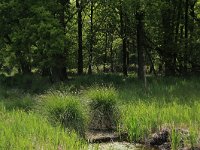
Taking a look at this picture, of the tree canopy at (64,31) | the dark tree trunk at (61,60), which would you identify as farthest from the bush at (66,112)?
the dark tree trunk at (61,60)

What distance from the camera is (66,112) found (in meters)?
11.9

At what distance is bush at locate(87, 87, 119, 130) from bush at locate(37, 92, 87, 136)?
892 mm

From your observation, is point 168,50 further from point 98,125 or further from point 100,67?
point 100,67

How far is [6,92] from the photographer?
20719mm

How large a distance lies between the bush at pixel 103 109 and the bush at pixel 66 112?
892 mm

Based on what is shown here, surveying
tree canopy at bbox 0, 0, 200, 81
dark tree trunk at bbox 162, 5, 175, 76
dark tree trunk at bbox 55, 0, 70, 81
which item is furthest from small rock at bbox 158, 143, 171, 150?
dark tree trunk at bbox 162, 5, 175, 76

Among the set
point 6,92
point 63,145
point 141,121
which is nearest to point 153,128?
point 141,121

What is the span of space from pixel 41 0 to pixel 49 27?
6.54ft

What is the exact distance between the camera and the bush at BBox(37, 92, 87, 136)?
38.8 feet

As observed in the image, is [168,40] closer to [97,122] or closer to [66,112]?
[97,122]

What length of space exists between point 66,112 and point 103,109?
1.48m

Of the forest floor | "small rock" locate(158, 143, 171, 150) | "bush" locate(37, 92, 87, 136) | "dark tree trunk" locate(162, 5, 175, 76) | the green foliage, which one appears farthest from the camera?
"dark tree trunk" locate(162, 5, 175, 76)

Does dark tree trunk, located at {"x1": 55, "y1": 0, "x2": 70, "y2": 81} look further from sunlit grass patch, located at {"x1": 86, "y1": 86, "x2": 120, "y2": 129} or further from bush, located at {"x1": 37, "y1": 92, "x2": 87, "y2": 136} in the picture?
bush, located at {"x1": 37, "y1": 92, "x2": 87, "y2": 136}

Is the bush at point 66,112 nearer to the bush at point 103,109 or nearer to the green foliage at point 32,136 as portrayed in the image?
the bush at point 103,109
